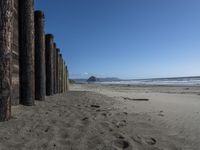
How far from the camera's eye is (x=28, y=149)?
3.30 metres

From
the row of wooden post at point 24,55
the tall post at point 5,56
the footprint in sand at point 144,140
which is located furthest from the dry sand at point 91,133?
the row of wooden post at point 24,55

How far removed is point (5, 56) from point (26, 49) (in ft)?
6.21

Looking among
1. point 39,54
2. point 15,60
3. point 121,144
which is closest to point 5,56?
point 15,60

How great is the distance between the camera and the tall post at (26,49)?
6.02m

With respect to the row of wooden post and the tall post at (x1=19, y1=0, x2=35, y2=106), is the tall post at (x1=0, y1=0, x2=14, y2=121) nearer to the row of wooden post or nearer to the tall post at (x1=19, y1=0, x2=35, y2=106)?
the row of wooden post

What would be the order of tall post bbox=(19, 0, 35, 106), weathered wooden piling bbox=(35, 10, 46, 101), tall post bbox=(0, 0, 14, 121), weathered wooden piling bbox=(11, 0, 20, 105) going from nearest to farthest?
1. tall post bbox=(0, 0, 14, 121)
2. weathered wooden piling bbox=(11, 0, 20, 105)
3. tall post bbox=(19, 0, 35, 106)
4. weathered wooden piling bbox=(35, 10, 46, 101)

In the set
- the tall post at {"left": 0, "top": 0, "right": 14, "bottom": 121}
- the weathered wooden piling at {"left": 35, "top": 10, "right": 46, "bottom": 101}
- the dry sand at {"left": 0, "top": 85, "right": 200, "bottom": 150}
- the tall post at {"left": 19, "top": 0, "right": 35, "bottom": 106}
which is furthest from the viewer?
the weathered wooden piling at {"left": 35, "top": 10, "right": 46, "bottom": 101}

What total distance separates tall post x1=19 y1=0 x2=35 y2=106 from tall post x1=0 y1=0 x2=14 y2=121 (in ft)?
5.50

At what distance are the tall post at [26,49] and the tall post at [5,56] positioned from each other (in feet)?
5.50

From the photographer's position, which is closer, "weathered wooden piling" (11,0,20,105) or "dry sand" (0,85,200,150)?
"dry sand" (0,85,200,150)

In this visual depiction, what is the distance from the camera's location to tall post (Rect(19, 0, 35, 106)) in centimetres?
602

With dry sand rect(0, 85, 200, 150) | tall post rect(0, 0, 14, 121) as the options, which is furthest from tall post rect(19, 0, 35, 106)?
tall post rect(0, 0, 14, 121)

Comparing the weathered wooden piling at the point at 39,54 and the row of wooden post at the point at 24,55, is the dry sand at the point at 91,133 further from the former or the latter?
the weathered wooden piling at the point at 39,54

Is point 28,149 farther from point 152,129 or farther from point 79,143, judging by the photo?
point 152,129
